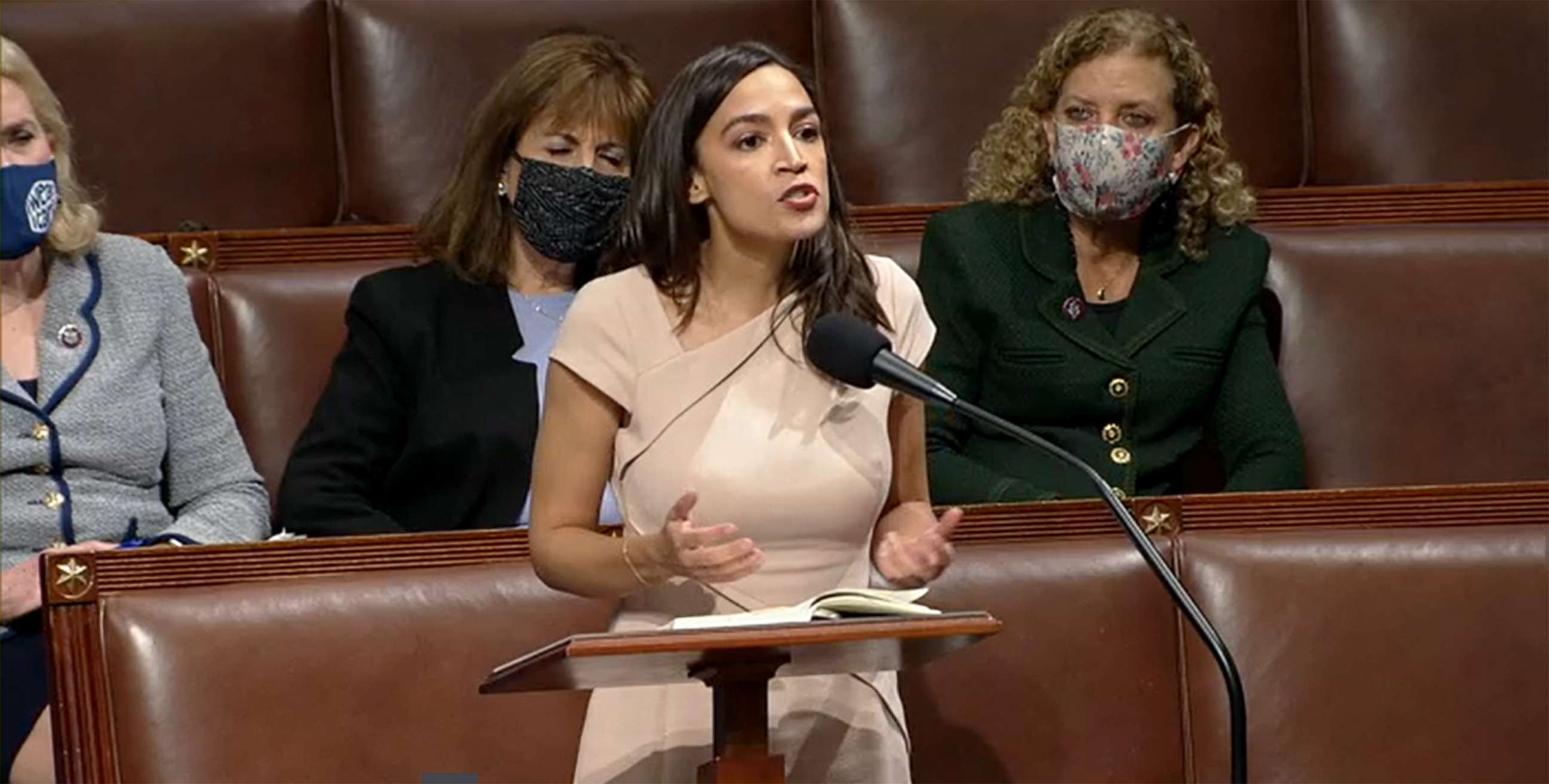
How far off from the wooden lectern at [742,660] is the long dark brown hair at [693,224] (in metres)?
0.31

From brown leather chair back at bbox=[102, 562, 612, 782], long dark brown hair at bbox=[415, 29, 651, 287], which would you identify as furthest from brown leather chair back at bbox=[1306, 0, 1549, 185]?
brown leather chair back at bbox=[102, 562, 612, 782]

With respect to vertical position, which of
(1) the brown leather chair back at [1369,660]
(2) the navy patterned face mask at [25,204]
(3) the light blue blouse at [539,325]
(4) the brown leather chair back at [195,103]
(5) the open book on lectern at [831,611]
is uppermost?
(4) the brown leather chair back at [195,103]

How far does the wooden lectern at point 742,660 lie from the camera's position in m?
1.32

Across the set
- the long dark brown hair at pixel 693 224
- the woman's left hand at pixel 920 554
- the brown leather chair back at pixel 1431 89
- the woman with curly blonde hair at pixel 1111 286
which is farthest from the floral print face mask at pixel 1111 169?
the woman's left hand at pixel 920 554

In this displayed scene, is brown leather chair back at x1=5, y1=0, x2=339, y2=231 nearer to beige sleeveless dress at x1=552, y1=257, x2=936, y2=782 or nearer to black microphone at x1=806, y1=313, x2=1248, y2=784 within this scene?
beige sleeveless dress at x1=552, y1=257, x2=936, y2=782

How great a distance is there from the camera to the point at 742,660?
1.42 metres

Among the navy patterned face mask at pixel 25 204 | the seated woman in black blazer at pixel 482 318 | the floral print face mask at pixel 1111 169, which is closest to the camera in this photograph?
the navy patterned face mask at pixel 25 204

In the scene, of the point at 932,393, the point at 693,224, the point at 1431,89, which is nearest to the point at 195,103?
the point at 693,224

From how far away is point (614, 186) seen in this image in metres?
2.29

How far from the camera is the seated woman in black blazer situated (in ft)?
7.44

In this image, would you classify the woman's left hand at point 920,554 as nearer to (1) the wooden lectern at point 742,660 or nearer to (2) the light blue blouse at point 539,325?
(1) the wooden lectern at point 742,660

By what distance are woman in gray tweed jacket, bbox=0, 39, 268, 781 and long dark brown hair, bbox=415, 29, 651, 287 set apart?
266 millimetres

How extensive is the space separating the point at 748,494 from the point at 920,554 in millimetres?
153

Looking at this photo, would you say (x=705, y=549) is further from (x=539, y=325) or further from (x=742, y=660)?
(x=539, y=325)
